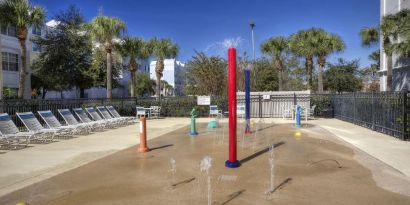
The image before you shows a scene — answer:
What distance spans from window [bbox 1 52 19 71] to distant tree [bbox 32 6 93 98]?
1886 millimetres

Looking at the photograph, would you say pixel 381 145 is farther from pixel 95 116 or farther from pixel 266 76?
pixel 266 76

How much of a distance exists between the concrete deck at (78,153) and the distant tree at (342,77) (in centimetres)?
3675

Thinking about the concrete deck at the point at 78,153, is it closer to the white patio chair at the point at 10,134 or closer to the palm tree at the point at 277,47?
the white patio chair at the point at 10,134

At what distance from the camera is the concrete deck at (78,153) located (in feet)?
24.8

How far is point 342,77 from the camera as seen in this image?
4894cm

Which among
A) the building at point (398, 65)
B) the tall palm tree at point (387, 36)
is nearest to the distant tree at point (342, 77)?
the building at point (398, 65)

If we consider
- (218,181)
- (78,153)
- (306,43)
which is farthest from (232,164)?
(306,43)

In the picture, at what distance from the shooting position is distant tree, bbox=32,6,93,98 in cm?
3278

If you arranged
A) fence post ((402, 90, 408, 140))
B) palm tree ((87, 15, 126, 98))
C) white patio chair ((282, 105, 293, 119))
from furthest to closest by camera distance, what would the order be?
palm tree ((87, 15, 126, 98))
white patio chair ((282, 105, 293, 119))
fence post ((402, 90, 408, 140))

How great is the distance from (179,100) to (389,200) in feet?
65.5

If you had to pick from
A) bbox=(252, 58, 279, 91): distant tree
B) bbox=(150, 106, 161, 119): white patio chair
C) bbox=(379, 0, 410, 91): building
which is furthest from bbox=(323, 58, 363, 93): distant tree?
bbox=(150, 106, 161, 119): white patio chair

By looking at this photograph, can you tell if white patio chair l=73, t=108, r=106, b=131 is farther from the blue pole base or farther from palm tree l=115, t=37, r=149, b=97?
palm tree l=115, t=37, r=149, b=97

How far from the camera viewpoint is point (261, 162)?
8625 mm

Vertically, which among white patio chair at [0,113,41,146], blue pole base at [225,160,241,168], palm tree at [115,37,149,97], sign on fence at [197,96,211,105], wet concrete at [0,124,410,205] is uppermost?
palm tree at [115,37,149,97]
